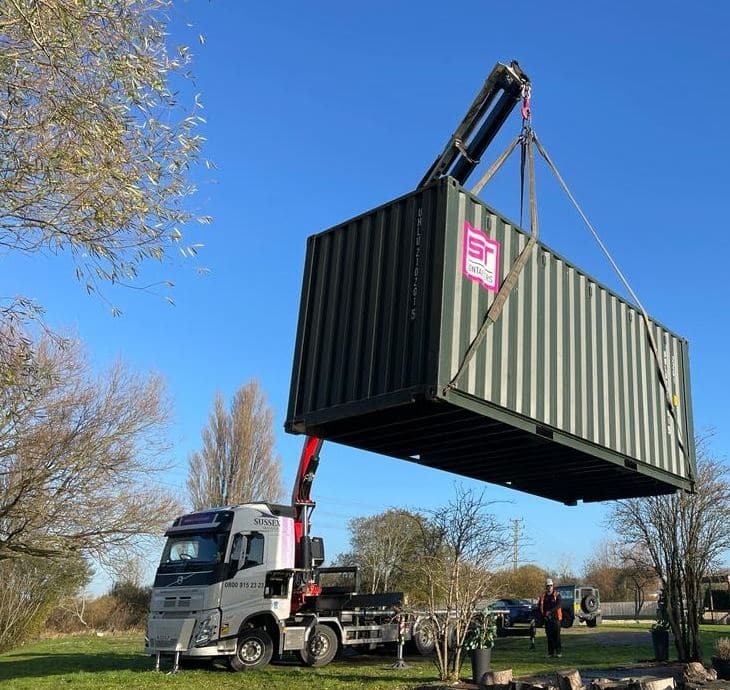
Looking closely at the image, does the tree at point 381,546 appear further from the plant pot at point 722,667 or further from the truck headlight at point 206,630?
the plant pot at point 722,667

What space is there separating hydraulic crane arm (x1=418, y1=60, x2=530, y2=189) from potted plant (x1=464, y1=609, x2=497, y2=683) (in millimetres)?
6066

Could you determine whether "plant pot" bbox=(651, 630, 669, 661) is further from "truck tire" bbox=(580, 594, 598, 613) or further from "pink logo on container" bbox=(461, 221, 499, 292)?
"truck tire" bbox=(580, 594, 598, 613)

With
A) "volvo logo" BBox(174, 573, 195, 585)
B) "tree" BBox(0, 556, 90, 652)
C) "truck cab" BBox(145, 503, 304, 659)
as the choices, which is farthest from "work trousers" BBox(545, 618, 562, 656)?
"tree" BBox(0, 556, 90, 652)

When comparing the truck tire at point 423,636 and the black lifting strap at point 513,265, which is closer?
the black lifting strap at point 513,265

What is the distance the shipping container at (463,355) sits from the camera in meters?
6.61

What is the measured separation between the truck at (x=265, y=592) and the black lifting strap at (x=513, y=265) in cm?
161

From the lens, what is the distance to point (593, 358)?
8219 mm

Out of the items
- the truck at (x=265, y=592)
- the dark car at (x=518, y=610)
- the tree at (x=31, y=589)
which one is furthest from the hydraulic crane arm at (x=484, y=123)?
the dark car at (x=518, y=610)

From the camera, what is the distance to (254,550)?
12.4 metres

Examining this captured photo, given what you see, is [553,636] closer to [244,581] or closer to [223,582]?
[244,581]

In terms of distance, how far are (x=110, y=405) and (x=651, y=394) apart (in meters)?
14.7

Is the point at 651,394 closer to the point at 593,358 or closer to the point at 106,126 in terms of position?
the point at 593,358

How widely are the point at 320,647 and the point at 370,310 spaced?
804 centimetres

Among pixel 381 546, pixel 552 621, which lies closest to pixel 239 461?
pixel 381 546
